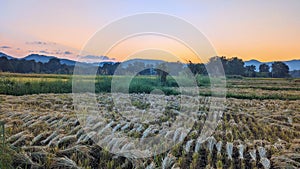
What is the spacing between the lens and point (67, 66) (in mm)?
22125

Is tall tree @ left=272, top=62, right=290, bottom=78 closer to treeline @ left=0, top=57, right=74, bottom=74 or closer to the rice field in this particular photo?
treeline @ left=0, top=57, right=74, bottom=74

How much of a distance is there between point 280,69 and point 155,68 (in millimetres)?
13615

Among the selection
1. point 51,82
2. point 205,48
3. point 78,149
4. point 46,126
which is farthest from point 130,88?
point 78,149

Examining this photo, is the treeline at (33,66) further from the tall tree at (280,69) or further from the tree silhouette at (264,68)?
the tree silhouette at (264,68)

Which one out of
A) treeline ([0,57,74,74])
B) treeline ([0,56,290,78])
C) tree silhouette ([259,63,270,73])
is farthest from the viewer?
tree silhouette ([259,63,270,73])

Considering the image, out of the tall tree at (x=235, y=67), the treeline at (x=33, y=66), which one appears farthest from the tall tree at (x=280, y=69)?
the treeline at (x=33, y=66)

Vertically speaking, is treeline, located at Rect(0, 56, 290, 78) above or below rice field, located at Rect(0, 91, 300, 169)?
above

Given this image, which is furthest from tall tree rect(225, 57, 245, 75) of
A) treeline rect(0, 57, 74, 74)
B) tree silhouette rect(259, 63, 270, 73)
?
treeline rect(0, 57, 74, 74)

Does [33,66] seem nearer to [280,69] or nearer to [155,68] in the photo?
[155,68]

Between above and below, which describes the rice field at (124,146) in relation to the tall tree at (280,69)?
below

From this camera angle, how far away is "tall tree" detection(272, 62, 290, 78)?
862 inches

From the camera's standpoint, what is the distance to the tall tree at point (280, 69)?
21900 mm

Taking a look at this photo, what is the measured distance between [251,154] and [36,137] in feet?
8.96

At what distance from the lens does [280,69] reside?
22203mm
